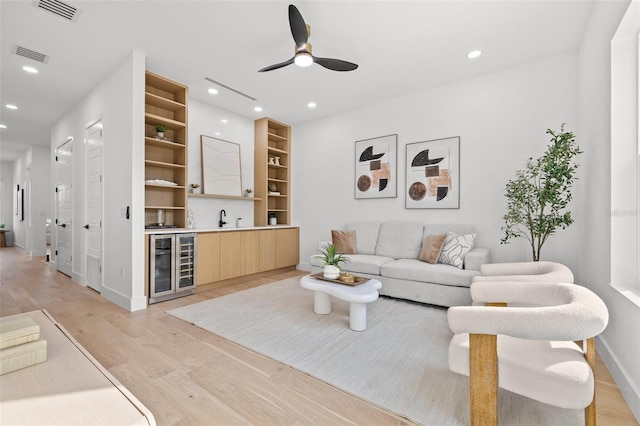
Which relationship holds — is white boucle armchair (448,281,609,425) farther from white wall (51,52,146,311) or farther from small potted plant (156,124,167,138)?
small potted plant (156,124,167,138)

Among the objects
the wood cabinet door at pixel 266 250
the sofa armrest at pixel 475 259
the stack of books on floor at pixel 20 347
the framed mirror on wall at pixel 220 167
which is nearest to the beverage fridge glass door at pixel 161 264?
the framed mirror on wall at pixel 220 167

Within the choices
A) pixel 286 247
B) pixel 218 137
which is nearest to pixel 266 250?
pixel 286 247

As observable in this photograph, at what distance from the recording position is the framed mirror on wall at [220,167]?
473cm

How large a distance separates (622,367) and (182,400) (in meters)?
2.79

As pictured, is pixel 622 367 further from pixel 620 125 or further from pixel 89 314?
pixel 89 314

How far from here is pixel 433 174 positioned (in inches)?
163

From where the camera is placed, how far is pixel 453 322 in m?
1.33

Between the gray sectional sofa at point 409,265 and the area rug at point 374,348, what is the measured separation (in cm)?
20

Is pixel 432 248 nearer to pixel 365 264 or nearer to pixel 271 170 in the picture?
pixel 365 264

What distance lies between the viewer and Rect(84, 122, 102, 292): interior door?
391 centimetres

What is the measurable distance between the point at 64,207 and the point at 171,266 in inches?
124

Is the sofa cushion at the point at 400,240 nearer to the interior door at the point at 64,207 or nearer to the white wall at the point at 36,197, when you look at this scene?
the interior door at the point at 64,207

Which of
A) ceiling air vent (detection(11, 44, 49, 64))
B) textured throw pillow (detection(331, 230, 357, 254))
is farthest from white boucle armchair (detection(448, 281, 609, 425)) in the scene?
ceiling air vent (detection(11, 44, 49, 64))

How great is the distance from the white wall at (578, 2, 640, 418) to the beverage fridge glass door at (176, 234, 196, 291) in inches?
168
